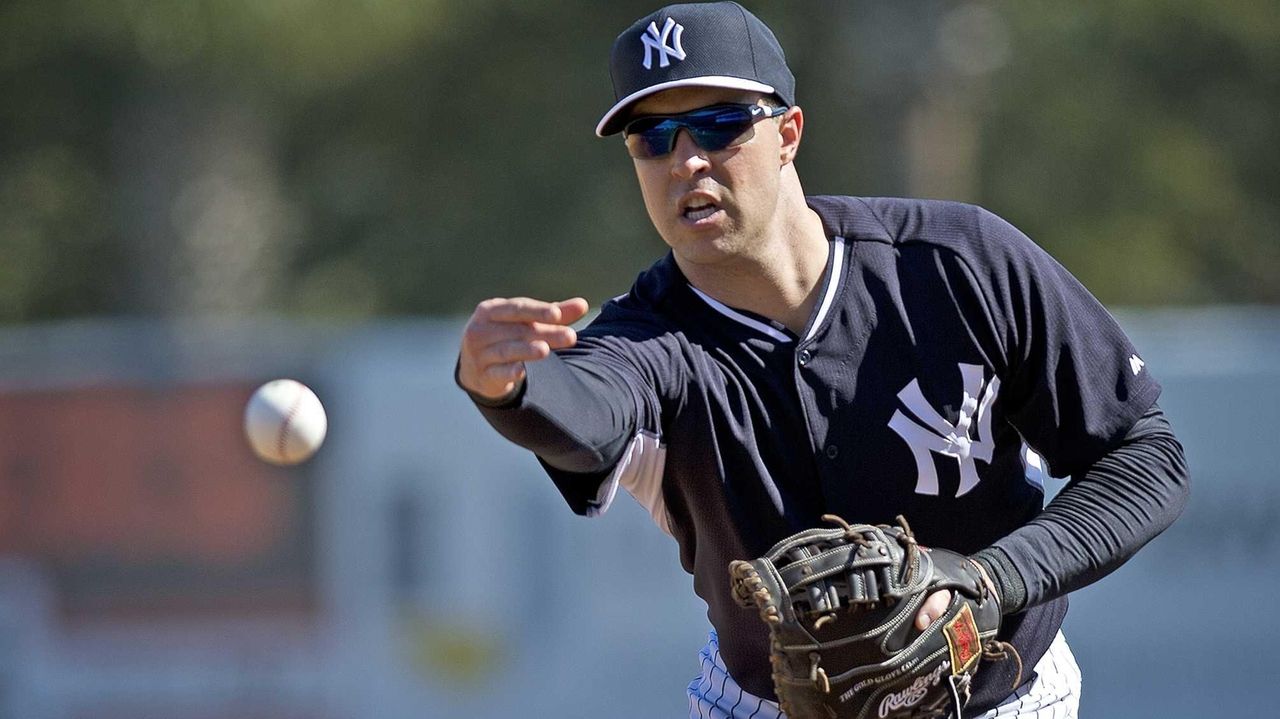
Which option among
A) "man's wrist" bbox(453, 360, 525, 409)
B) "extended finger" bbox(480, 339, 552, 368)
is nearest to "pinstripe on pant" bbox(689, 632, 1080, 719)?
"man's wrist" bbox(453, 360, 525, 409)

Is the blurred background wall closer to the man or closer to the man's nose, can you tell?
the man

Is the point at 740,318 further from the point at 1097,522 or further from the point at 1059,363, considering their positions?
the point at 1097,522

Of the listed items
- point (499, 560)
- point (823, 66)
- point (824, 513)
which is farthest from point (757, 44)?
point (823, 66)

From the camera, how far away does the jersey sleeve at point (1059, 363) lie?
10.2 ft

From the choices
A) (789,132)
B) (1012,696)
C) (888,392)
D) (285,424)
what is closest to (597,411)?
(888,392)

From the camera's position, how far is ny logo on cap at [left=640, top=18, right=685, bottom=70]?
3.15 m

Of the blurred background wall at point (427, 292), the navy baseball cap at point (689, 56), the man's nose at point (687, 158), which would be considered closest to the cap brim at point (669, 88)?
the navy baseball cap at point (689, 56)

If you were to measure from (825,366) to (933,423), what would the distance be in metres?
0.23

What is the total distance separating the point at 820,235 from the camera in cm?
334

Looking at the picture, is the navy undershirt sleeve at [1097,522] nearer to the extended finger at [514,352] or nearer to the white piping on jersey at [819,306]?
the white piping on jersey at [819,306]

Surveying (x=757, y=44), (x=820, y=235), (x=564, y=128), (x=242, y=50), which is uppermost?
(x=757, y=44)

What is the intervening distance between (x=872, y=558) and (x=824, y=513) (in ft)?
1.26

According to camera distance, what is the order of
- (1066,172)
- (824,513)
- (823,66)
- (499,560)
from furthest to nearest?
1. (1066,172)
2. (823,66)
3. (499,560)
4. (824,513)

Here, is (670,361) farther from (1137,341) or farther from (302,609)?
(1137,341)
